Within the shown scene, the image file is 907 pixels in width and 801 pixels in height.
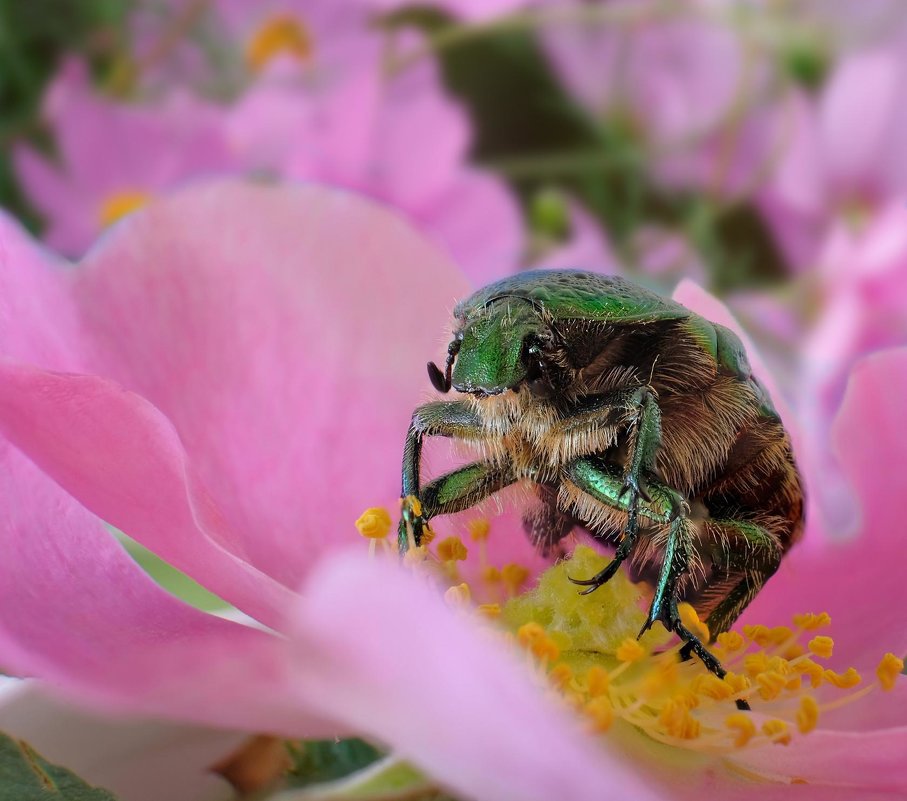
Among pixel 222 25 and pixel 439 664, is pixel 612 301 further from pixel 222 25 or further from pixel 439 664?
pixel 222 25

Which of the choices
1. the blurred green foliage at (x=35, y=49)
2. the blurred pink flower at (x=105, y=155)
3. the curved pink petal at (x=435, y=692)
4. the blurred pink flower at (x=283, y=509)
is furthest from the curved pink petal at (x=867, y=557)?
the blurred green foliage at (x=35, y=49)

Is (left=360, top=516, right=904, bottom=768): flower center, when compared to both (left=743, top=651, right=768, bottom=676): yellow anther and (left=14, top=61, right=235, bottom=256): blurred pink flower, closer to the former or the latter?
(left=743, top=651, right=768, bottom=676): yellow anther

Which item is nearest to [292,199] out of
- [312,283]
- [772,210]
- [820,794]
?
[312,283]

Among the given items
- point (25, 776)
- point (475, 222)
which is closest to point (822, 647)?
point (25, 776)

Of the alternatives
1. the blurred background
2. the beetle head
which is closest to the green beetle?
the beetle head

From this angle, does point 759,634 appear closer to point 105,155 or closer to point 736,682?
point 736,682
